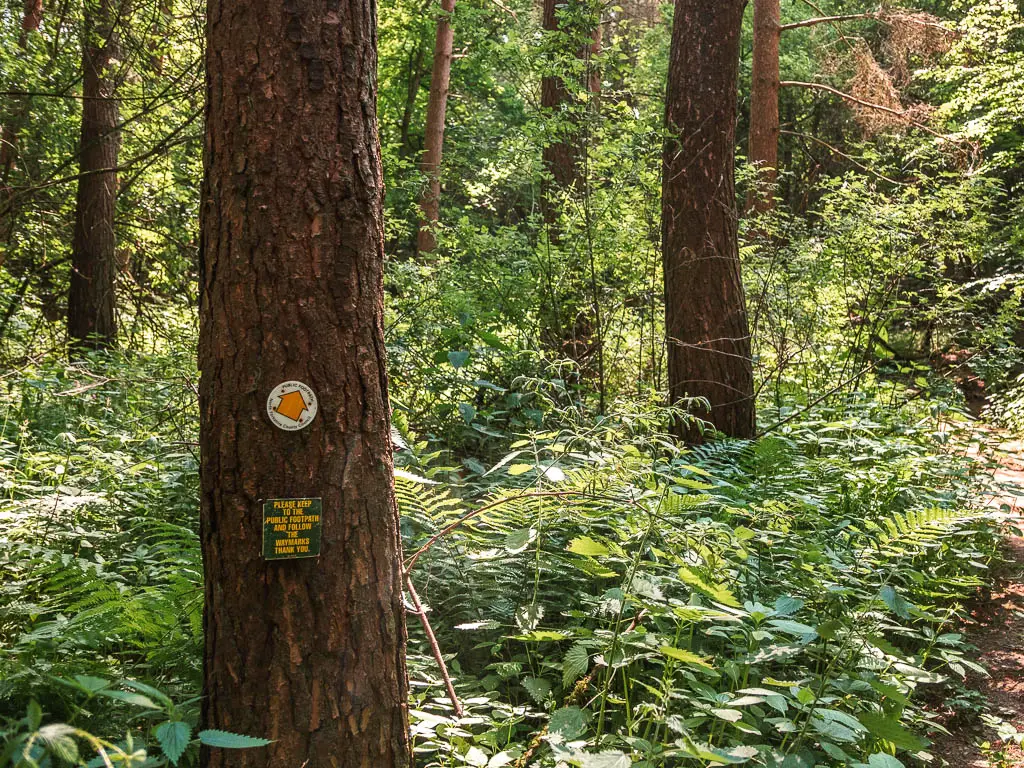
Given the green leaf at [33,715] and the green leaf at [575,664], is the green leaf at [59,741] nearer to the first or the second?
the green leaf at [33,715]

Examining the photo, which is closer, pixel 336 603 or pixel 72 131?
pixel 336 603

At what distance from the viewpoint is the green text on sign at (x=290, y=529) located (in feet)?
6.81

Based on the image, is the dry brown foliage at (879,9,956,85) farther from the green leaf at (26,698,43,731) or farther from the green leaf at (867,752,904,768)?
the green leaf at (26,698,43,731)

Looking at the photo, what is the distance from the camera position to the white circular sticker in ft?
6.88

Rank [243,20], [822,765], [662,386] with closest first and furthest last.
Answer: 1. [243,20]
2. [822,765]
3. [662,386]

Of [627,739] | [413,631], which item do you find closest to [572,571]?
[413,631]

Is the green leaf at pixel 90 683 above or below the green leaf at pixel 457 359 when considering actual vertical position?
below

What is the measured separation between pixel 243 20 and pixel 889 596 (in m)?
2.75

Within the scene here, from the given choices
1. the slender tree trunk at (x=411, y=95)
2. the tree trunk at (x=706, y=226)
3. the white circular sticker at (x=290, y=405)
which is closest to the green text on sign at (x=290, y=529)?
the white circular sticker at (x=290, y=405)

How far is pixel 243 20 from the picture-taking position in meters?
2.13

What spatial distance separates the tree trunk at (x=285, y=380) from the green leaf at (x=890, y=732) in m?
1.58

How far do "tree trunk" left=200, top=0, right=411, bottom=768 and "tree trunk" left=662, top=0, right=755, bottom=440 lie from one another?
428 cm

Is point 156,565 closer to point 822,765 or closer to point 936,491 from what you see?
point 822,765

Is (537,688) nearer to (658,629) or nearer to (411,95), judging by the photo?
(658,629)
